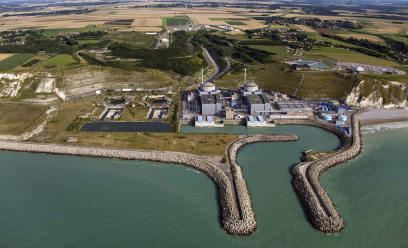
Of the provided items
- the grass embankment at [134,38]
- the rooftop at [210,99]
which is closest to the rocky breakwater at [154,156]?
the rooftop at [210,99]

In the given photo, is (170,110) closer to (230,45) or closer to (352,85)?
(352,85)

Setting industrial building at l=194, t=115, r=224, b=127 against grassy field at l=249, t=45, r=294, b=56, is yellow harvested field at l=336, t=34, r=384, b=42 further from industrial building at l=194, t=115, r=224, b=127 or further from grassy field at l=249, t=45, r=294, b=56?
industrial building at l=194, t=115, r=224, b=127

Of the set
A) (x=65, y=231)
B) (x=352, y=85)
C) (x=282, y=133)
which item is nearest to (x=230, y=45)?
(x=352, y=85)

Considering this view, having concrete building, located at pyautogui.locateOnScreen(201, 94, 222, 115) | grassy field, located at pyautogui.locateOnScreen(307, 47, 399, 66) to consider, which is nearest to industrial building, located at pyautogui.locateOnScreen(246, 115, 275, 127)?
concrete building, located at pyautogui.locateOnScreen(201, 94, 222, 115)

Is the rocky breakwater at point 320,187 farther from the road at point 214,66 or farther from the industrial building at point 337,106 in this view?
the road at point 214,66

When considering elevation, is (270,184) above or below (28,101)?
below

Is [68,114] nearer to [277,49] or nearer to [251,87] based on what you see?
[251,87]

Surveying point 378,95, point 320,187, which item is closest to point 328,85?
point 378,95
